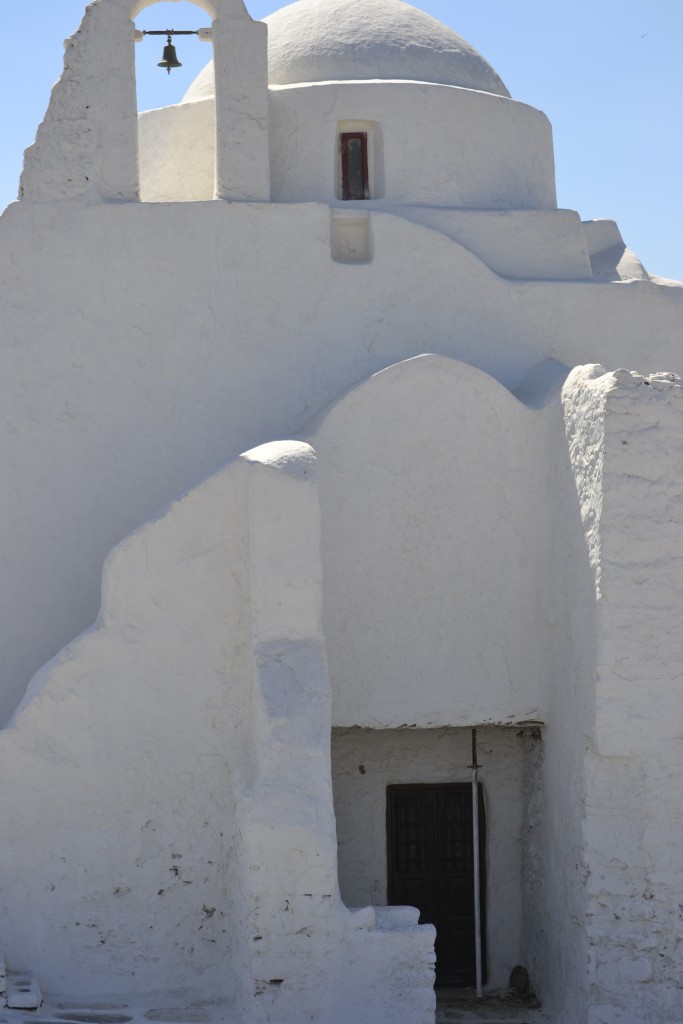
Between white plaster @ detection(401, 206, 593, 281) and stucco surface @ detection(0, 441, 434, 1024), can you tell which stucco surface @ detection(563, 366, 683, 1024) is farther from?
white plaster @ detection(401, 206, 593, 281)

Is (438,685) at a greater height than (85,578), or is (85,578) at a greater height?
(85,578)

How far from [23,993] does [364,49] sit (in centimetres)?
768

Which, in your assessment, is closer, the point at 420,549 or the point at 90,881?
the point at 90,881

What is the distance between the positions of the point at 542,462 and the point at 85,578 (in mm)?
3269

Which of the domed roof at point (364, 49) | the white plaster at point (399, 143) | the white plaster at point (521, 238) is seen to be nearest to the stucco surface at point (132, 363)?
the white plaster at point (399, 143)

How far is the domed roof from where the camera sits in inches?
489

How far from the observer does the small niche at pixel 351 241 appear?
1131 cm

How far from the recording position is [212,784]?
959 centimetres

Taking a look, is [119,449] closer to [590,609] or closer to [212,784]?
[212,784]

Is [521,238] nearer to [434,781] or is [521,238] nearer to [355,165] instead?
[355,165]

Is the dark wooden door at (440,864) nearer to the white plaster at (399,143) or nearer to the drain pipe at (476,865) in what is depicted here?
the drain pipe at (476,865)

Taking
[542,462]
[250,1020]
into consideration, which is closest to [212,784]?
[250,1020]

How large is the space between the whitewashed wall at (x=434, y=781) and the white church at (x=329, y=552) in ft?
0.08

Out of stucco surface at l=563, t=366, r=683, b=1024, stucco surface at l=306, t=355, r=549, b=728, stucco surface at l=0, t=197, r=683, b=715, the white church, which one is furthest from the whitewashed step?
stucco surface at l=563, t=366, r=683, b=1024
